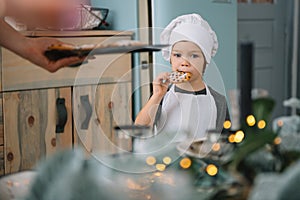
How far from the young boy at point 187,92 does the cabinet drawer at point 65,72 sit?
0.05m

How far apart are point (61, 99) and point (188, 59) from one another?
0.54 feet

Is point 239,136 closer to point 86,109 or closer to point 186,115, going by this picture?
point 186,115

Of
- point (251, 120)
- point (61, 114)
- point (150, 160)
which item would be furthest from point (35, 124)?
point (251, 120)

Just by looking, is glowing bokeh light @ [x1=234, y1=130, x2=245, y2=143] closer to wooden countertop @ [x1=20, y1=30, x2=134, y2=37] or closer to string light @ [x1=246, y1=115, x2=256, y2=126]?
string light @ [x1=246, y1=115, x2=256, y2=126]

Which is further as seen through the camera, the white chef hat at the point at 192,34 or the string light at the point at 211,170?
the white chef hat at the point at 192,34

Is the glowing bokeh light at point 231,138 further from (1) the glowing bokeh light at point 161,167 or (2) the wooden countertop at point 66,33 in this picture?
(2) the wooden countertop at point 66,33

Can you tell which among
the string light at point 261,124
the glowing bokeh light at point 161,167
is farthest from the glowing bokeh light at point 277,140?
the glowing bokeh light at point 161,167

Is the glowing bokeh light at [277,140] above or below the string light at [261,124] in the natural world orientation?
below

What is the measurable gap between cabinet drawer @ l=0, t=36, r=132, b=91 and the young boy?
0.05m

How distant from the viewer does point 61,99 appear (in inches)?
29.1

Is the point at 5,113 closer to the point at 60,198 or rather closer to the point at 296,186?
the point at 60,198

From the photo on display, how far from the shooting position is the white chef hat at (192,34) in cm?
77

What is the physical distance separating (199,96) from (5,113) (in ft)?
0.78

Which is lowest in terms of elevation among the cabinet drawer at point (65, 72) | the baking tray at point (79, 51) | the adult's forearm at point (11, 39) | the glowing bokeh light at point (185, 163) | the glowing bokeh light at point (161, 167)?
the glowing bokeh light at point (161, 167)
